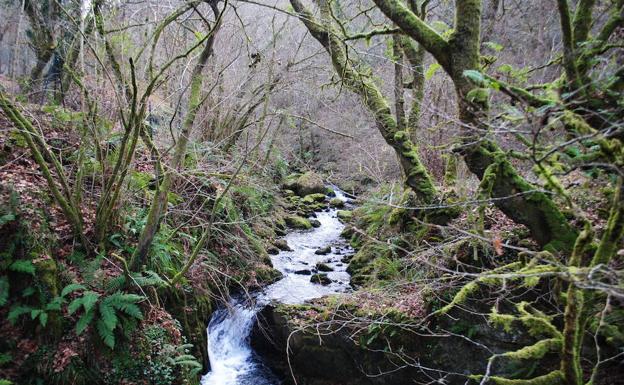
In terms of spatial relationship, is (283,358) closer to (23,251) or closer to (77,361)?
(77,361)

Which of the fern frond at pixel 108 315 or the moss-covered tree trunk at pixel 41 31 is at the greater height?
the moss-covered tree trunk at pixel 41 31

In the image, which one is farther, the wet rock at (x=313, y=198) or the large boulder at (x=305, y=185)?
the large boulder at (x=305, y=185)

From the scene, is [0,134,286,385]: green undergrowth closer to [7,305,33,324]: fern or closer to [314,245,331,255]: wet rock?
[7,305,33,324]: fern

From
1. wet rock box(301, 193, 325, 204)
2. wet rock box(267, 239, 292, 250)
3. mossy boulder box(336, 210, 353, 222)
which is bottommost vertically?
wet rock box(267, 239, 292, 250)

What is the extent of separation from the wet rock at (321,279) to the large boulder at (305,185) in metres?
8.03

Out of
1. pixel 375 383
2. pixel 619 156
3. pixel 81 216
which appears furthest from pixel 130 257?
pixel 619 156

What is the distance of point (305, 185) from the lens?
16.5m

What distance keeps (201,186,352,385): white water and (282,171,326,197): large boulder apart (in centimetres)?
597

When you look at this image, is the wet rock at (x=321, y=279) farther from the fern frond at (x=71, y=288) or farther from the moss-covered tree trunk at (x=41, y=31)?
the moss-covered tree trunk at (x=41, y=31)

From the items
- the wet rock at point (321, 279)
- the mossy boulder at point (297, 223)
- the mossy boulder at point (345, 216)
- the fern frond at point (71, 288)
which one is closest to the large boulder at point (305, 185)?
the mossy boulder at point (345, 216)

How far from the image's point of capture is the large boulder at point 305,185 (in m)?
16.4

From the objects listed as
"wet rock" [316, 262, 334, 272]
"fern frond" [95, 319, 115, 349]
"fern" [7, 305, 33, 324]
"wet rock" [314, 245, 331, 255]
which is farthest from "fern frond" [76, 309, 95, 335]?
"wet rock" [314, 245, 331, 255]

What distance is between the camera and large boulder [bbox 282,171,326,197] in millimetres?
16397

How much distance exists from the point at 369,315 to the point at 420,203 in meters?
2.69
